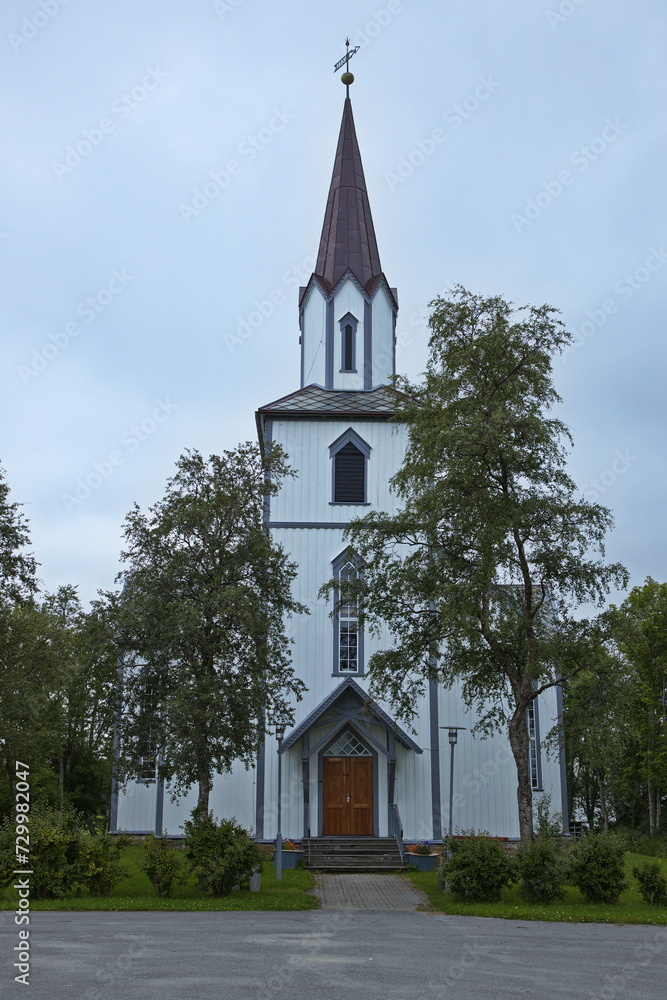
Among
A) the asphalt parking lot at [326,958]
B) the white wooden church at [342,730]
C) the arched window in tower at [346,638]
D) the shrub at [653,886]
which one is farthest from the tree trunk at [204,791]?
the shrub at [653,886]

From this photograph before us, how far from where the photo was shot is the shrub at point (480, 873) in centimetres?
1662

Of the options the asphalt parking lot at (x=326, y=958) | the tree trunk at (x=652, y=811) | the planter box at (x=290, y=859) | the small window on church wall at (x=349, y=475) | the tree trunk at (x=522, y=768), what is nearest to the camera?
the asphalt parking lot at (x=326, y=958)

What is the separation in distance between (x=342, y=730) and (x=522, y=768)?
746cm

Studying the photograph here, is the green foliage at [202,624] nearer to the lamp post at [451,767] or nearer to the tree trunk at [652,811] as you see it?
the lamp post at [451,767]

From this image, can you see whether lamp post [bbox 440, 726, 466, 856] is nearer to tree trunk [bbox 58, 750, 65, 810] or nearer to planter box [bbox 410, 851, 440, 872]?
planter box [bbox 410, 851, 440, 872]

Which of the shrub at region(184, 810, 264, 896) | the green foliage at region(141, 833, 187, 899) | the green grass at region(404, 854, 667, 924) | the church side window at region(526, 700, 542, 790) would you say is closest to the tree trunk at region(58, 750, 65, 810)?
the church side window at region(526, 700, 542, 790)

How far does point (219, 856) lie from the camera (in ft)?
54.1

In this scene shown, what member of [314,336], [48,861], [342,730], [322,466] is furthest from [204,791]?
[314,336]

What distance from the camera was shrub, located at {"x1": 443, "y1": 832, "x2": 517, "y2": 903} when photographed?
54.5ft

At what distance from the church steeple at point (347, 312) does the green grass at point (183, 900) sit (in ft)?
49.5

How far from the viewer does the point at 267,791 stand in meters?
23.7

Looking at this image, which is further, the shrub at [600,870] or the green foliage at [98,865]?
the shrub at [600,870]

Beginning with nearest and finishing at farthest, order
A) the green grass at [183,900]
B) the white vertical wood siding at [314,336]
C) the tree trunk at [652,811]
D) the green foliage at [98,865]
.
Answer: the green grass at [183,900] → the green foliage at [98,865] → the white vertical wood siding at [314,336] → the tree trunk at [652,811]

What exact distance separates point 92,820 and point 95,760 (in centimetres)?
254
